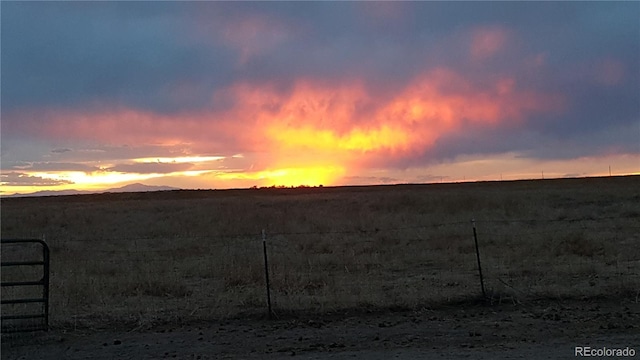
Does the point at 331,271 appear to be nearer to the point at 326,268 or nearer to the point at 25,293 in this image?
the point at 326,268

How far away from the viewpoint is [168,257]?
61.4 ft

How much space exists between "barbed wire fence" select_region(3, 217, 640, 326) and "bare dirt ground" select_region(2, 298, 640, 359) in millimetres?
559

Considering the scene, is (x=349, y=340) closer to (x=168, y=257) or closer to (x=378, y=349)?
(x=378, y=349)

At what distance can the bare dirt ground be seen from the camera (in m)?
7.87

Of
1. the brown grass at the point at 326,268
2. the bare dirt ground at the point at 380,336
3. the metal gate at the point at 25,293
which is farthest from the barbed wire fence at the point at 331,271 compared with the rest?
the bare dirt ground at the point at 380,336

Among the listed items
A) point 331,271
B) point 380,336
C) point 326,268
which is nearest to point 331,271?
point 331,271

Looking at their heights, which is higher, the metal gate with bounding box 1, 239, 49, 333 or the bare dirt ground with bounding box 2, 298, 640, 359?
the metal gate with bounding box 1, 239, 49, 333

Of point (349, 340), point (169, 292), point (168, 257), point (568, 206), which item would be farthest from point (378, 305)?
point (568, 206)

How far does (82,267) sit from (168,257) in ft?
9.93

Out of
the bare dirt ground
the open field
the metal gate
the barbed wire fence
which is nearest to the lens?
the bare dirt ground

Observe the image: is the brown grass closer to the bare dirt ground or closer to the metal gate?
the metal gate

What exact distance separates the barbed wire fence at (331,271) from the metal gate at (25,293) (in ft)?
1.17

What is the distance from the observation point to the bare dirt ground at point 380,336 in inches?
310

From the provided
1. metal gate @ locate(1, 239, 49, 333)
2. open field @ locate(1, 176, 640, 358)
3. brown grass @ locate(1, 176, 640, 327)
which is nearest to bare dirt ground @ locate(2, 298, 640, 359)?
open field @ locate(1, 176, 640, 358)
